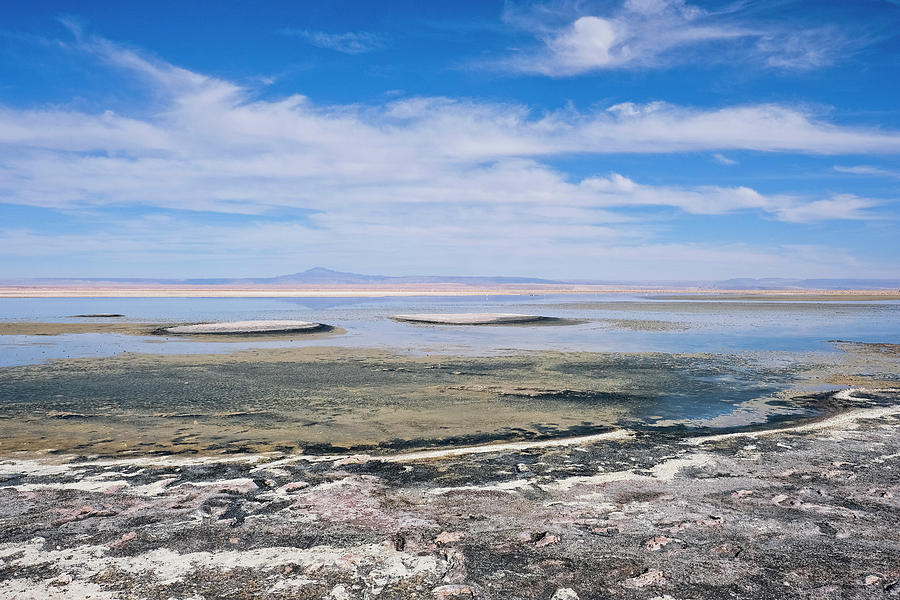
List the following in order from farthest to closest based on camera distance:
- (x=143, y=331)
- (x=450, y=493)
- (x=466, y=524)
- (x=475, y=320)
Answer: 1. (x=475, y=320)
2. (x=143, y=331)
3. (x=450, y=493)
4. (x=466, y=524)

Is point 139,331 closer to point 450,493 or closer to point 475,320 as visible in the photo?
point 475,320

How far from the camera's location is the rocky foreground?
4.51 meters

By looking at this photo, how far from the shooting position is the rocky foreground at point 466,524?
4.51m

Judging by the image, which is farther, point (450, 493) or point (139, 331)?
point (139, 331)

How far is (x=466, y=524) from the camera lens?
5.62 m

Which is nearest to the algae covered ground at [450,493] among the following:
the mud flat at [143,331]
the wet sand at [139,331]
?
the wet sand at [139,331]

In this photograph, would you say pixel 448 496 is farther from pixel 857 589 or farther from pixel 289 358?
pixel 289 358

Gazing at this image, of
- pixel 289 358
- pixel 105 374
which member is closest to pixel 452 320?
pixel 289 358

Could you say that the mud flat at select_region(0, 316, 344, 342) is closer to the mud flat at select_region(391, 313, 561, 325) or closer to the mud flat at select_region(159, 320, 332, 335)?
the mud flat at select_region(159, 320, 332, 335)

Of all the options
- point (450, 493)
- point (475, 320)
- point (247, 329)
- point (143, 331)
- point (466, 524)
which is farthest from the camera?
point (475, 320)

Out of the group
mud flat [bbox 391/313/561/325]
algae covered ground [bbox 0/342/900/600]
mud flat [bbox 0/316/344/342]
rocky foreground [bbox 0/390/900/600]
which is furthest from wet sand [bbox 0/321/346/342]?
rocky foreground [bbox 0/390/900/600]

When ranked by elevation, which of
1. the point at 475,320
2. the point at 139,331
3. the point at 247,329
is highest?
the point at 475,320

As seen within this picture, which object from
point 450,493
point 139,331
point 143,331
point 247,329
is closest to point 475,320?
point 247,329

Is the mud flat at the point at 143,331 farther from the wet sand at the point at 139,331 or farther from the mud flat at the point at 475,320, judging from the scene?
the mud flat at the point at 475,320
